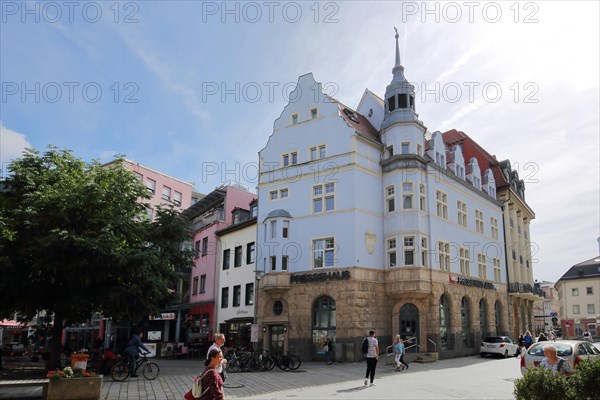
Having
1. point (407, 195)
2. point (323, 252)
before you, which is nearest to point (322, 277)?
point (323, 252)

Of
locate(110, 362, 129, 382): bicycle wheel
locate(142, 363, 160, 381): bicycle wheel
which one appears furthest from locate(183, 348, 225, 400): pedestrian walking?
locate(142, 363, 160, 381): bicycle wheel

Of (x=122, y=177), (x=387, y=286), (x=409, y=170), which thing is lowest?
(x=387, y=286)

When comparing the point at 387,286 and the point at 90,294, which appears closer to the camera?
the point at 90,294

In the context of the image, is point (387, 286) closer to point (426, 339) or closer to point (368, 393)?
point (426, 339)

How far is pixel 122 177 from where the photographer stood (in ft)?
74.2

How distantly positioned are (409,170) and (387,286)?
24.0ft

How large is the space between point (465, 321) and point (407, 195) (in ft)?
34.9

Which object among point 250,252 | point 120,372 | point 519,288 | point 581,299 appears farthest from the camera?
point 581,299

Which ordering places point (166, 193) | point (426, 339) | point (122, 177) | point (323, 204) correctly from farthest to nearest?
point (166, 193)
point (323, 204)
point (426, 339)
point (122, 177)

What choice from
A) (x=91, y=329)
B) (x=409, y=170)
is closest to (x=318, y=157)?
(x=409, y=170)

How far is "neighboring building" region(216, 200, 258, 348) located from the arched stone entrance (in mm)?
10852

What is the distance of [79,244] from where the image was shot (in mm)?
18328

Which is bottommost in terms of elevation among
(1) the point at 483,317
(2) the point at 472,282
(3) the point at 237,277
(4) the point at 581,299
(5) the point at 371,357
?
(5) the point at 371,357

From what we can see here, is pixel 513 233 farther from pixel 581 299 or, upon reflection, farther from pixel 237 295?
pixel 581 299
